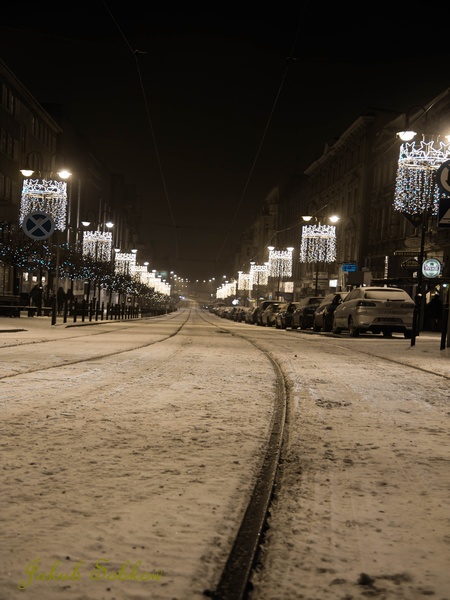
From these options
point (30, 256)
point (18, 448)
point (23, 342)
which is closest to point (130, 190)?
point (30, 256)

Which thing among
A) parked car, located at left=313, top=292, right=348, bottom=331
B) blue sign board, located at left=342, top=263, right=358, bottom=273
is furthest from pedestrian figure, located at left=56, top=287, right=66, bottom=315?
blue sign board, located at left=342, top=263, right=358, bottom=273

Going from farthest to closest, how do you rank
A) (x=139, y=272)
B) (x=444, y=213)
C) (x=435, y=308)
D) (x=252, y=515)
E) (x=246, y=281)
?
(x=246, y=281), (x=139, y=272), (x=435, y=308), (x=444, y=213), (x=252, y=515)

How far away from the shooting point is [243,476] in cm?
443

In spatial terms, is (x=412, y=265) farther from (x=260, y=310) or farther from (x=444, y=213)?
(x=260, y=310)

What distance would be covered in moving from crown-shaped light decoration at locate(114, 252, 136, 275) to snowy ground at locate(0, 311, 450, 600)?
56574 mm

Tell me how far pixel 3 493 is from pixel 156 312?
3610 inches

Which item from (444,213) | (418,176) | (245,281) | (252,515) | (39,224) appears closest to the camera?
(252,515)

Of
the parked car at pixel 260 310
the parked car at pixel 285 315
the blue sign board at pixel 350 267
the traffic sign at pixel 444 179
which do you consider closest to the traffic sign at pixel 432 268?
the parked car at pixel 285 315

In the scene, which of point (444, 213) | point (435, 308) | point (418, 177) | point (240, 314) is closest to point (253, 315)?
point (240, 314)

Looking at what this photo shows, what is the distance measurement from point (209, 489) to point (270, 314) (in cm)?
4410

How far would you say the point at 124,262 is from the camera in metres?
67.1

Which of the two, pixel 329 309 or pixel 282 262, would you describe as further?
pixel 282 262

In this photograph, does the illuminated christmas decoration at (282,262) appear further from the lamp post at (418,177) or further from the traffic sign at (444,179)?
the traffic sign at (444,179)

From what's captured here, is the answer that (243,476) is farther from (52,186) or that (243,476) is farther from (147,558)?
(52,186)
